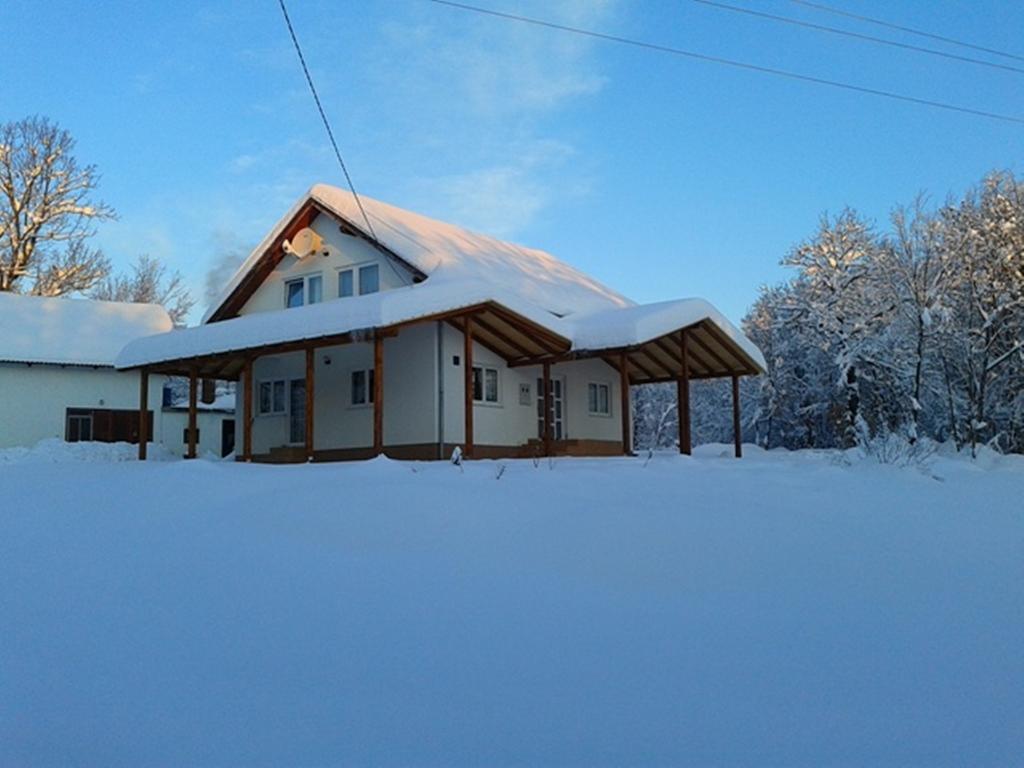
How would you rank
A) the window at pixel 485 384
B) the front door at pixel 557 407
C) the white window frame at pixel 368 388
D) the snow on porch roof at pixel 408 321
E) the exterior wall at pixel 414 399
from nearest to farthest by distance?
the snow on porch roof at pixel 408 321 < the exterior wall at pixel 414 399 < the white window frame at pixel 368 388 < the window at pixel 485 384 < the front door at pixel 557 407

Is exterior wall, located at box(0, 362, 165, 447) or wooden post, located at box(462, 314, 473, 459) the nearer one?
wooden post, located at box(462, 314, 473, 459)

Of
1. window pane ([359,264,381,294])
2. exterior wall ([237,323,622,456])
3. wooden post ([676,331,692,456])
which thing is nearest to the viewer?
exterior wall ([237,323,622,456])

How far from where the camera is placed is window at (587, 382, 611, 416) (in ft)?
74.4

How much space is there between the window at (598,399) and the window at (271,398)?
7.63 meters

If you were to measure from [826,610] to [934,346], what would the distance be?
2495cm

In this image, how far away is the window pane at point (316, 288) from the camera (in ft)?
69.0

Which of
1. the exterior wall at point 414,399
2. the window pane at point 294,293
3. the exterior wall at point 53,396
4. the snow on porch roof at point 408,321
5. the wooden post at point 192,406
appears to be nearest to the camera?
the snow on porch roof at point 408,321

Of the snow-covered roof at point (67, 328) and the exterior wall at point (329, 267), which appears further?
the snow-covered roof at point (67, 328)

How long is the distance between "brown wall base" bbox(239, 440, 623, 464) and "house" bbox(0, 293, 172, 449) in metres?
8.63

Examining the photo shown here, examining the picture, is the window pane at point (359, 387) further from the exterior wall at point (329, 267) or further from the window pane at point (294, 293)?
the window pane at point (294, 293)

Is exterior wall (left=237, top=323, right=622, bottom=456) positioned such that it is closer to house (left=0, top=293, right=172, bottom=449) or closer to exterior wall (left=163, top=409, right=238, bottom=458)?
house (left=0, top=293, right=172, bottom=449)

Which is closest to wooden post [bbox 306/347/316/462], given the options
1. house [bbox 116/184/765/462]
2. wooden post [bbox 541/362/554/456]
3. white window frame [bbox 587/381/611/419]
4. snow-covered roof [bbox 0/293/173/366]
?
Answer: house [bbox 116/184/765/462]

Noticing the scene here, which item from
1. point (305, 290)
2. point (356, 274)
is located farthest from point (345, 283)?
point (305, 290)

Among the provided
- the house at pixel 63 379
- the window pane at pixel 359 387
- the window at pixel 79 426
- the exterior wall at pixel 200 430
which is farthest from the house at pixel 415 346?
the exterior wall at pixel 200 430
